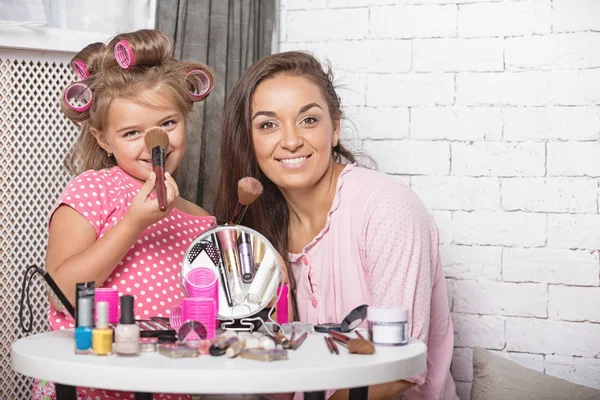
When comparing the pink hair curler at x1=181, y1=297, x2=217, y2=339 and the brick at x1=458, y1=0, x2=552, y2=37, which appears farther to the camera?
the brick at x1=458, y1=0, x2=552, y2=37

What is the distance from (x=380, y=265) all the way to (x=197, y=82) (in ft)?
1.88

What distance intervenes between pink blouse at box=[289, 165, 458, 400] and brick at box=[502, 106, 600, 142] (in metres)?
0.52

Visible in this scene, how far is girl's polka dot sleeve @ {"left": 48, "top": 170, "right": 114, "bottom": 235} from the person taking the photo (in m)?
1.46

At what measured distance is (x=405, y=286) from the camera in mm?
1461

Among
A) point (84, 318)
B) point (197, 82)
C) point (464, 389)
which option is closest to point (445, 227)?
point (464, 389)

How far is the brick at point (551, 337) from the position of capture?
197cm

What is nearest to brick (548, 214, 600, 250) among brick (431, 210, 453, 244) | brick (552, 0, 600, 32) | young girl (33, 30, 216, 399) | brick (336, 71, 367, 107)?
brick (431, 210, 453, 244)

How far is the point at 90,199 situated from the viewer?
4.87 feet

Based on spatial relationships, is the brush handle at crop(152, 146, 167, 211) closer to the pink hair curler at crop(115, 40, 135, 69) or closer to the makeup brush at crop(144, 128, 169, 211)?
the makeup brush at crop(144, 128, 169, 211)

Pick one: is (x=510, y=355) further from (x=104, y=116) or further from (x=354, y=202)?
(x=104, y=116)

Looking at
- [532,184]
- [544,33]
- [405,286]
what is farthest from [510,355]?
[544,33]

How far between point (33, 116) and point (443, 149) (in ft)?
3.43

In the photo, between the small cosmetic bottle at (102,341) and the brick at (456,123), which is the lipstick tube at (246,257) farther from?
the brick at (456,123)

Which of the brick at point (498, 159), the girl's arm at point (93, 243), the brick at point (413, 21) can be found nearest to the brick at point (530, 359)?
the brick at point (498, 159)
